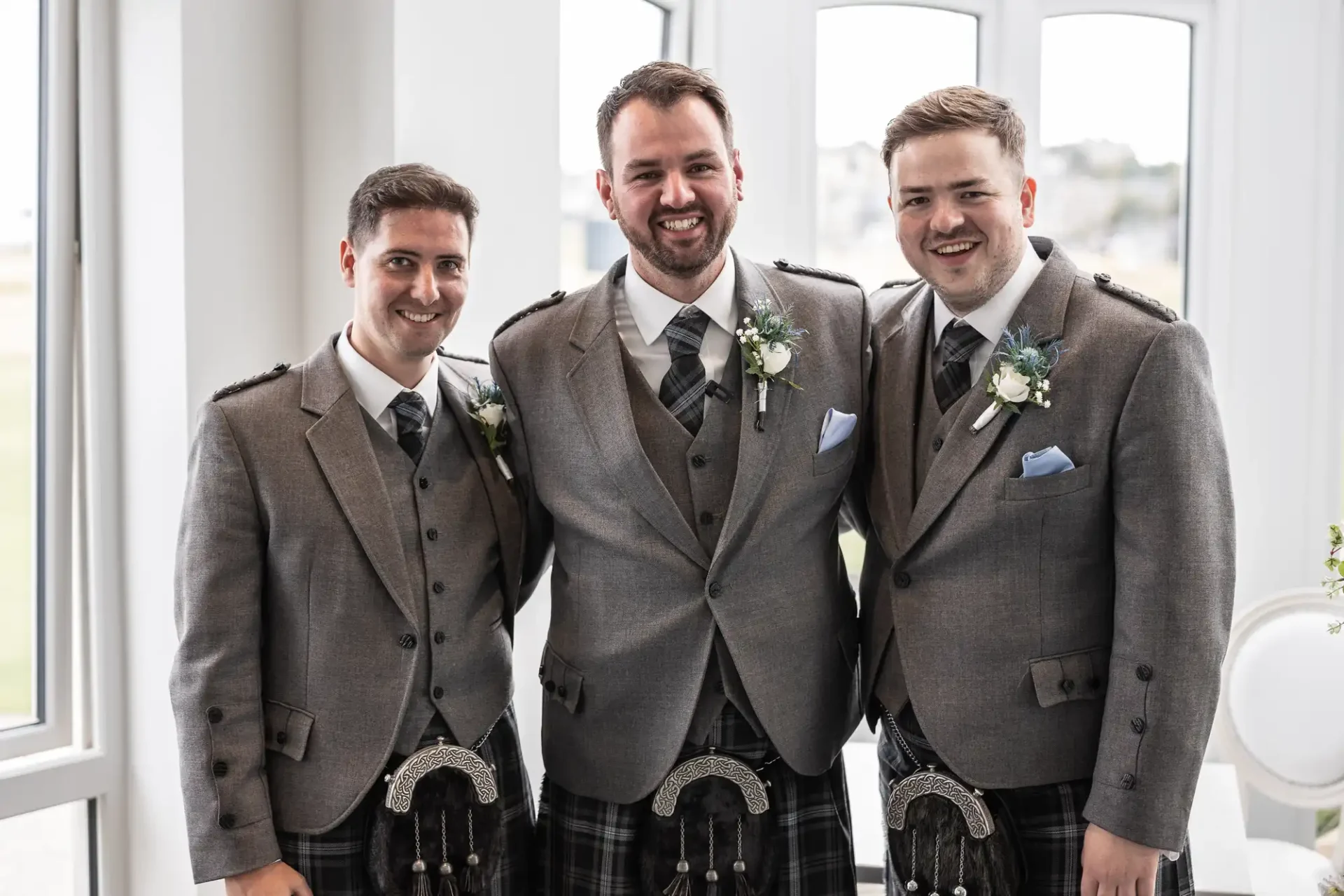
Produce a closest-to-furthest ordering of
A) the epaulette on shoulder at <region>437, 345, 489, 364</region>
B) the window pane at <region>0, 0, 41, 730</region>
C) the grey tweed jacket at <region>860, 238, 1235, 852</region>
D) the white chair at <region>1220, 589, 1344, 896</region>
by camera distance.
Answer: the grey tweed jacket at <region>860, 238, 1235, 852</region> < the epaulette on shoulder at <region>437, 345, 489, 364</region> < the window pane at <region>0, 0, 41, 730</region> < the white chair at <region>1220, 589, 1344, 896</region>

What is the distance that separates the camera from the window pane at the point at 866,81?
3562 mm

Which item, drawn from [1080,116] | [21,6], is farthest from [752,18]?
[21,6]

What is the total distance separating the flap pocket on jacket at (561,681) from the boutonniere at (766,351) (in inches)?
19.2

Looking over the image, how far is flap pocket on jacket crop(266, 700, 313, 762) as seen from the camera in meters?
1.71

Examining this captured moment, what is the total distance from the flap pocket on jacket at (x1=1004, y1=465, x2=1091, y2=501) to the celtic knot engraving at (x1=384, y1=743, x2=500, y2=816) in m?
0.86

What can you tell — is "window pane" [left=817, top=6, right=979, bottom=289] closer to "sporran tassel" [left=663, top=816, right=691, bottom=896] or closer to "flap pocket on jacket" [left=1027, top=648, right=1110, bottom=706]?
"flap pocket on jacket" [left=1027, top=648, right=1110, bottom=706]

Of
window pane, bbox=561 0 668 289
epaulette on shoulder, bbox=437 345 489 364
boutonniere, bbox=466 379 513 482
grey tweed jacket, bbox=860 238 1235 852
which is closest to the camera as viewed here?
grey tweed jacket, bbox=860 238 1235 852

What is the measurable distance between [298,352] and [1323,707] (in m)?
2.50

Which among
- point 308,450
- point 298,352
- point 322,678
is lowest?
point 322,678

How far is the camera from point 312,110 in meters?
2.49

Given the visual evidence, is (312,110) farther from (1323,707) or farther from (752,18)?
(1323,707)

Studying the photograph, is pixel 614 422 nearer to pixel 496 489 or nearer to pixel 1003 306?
pixel 496 489

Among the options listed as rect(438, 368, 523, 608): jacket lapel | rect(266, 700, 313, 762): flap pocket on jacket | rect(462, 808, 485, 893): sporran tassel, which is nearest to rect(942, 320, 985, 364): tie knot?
rect(438, 368, 523, 608): jacket lapel

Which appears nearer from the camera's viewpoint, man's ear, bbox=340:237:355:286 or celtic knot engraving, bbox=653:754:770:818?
celtic knot engraving, bbox=653:754:770:818
